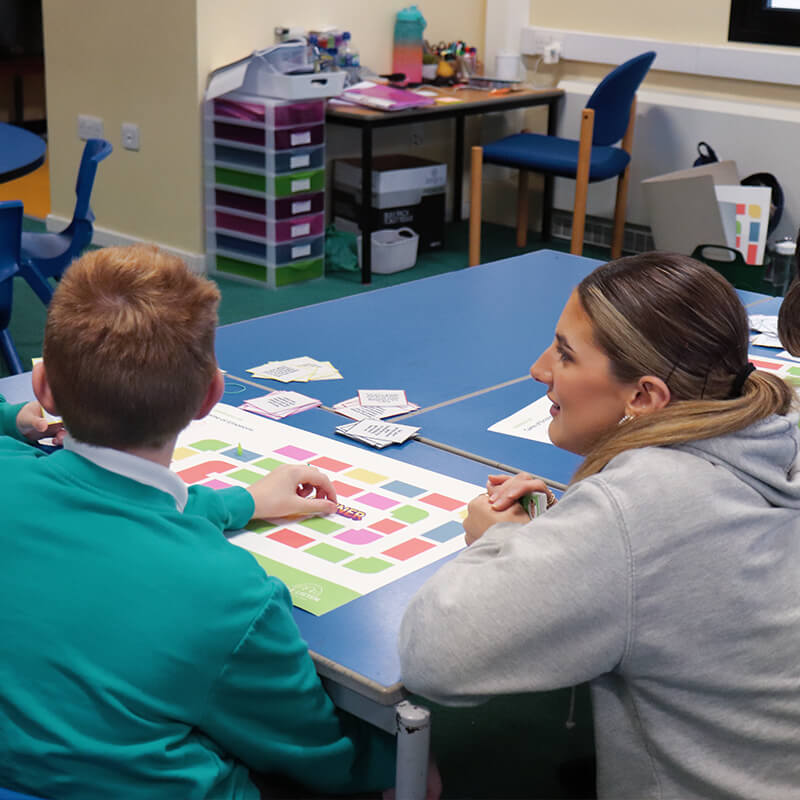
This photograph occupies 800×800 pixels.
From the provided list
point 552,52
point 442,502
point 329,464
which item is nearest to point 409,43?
point 552,52

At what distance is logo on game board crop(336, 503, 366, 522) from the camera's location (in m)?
1.51

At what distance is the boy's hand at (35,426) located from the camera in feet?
5.53

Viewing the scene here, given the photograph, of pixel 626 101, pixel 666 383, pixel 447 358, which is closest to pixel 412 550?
pixel 666 383

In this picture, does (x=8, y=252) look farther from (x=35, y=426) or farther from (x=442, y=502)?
(x=442, y=502)

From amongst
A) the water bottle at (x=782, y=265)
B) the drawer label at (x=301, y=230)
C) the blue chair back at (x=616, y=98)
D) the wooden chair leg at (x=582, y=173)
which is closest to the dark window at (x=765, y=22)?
the blue chair back at (x=616, y=98)

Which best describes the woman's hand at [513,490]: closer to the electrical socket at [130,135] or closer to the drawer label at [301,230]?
the drawer label at [301,230]

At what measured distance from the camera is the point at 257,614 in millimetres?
1132

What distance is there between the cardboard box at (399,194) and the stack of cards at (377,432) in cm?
326

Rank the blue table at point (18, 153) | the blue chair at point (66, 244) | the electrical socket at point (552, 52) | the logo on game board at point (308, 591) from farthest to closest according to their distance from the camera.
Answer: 1. the electrical socket at point (552, 52)
2. the blue chair at point (66, 244)
3. the blue table at point (18, 153)
4. the logo on game board at point (308, 591)

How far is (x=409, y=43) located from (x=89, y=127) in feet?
4.97

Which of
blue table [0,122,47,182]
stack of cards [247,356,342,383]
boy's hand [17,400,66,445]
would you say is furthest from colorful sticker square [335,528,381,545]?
blue table [0,122,47,182]

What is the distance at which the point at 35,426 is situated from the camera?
5.52ft

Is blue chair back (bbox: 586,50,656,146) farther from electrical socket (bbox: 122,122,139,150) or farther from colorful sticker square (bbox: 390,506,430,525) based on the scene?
colorful sticker square (bbox: 390,506,430,525)

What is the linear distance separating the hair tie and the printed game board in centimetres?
40
